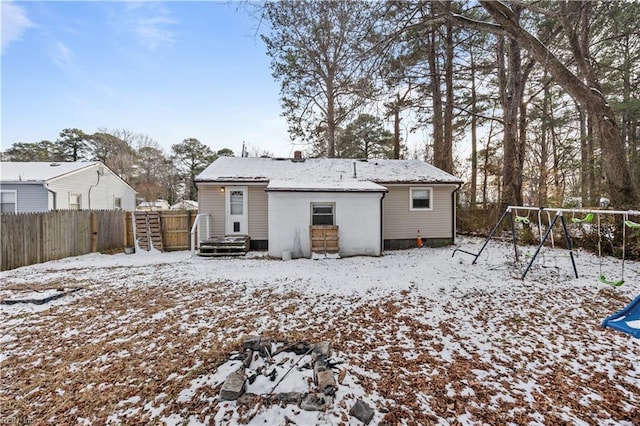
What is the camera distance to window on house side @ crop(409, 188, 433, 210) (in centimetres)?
1106

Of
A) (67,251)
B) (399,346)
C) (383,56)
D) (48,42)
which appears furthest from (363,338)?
(48,42)

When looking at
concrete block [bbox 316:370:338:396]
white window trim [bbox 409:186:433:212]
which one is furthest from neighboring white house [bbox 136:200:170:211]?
concrete block [bbox 316:370:338:396]

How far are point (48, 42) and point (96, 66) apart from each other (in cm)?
195

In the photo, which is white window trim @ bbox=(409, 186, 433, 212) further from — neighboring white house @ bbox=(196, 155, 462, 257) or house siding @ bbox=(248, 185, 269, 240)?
house siding @ bbox=(248, 185, 269, 240)

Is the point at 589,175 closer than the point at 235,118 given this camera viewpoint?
Yes

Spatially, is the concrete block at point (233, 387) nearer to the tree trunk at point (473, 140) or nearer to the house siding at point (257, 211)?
the house siding at point (257, 211)

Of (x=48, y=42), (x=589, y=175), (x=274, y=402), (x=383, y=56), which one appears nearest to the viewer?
(x=274, y=402)

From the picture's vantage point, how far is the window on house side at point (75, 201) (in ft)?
45.1

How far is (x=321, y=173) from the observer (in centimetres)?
1126

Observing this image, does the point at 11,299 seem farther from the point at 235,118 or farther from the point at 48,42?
the point at 235,118

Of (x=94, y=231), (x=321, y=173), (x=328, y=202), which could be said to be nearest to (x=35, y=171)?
(x=94, y=231)

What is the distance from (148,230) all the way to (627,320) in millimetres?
12661

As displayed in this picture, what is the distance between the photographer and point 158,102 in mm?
13906

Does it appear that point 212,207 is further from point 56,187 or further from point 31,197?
point 31,197
